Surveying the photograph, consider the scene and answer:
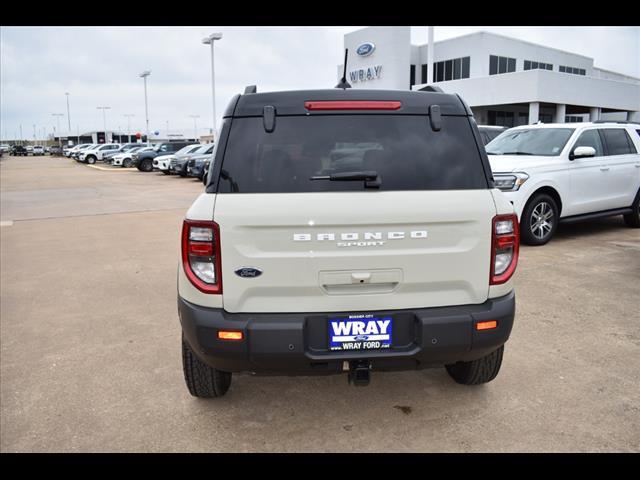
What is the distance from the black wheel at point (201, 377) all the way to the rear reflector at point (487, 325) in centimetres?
158

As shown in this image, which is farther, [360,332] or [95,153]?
[95,153]

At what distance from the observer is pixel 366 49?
141 ft

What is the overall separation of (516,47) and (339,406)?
1841 inches

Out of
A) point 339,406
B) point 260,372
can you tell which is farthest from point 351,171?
point 339,406

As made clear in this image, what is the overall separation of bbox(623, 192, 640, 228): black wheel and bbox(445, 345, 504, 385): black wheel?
7.45 m

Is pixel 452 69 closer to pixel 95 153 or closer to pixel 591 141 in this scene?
pixel 95 153

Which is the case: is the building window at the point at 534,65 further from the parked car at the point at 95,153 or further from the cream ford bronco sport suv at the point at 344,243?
the cream ford bronco sport suv at the point at 344,243

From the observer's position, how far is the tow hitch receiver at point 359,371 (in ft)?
9.23

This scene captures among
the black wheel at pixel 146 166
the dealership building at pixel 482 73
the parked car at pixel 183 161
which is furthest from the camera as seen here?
the dealership building at pixel 482 73

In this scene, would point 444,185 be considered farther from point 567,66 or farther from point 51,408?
point 567,66

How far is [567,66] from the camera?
1966 inches

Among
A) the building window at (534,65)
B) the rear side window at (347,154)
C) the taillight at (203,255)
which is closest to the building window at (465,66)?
the building window at (534,65)

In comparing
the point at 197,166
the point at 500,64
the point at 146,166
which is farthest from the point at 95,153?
the point at 500,64

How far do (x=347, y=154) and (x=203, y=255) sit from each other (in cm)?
93
